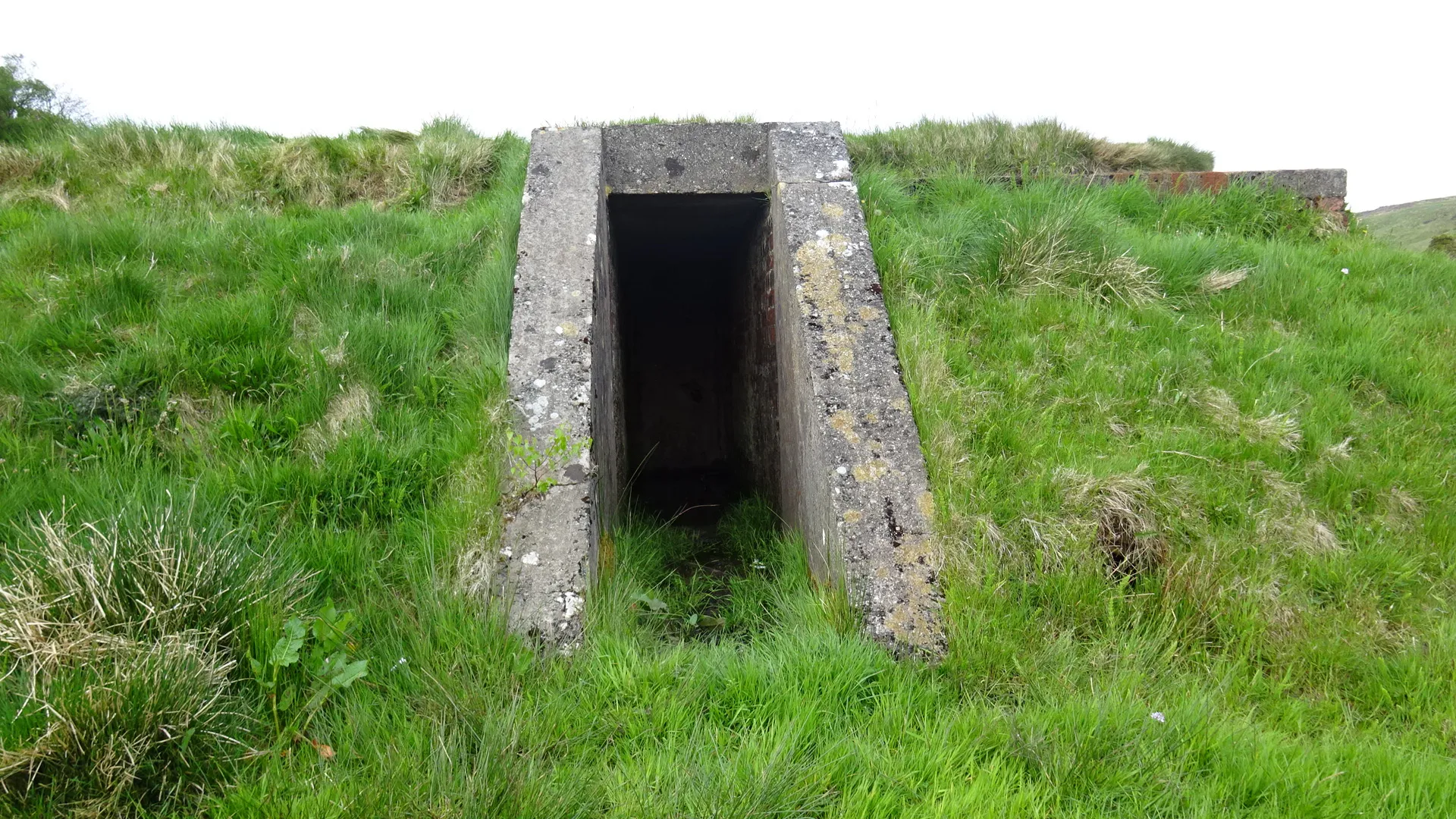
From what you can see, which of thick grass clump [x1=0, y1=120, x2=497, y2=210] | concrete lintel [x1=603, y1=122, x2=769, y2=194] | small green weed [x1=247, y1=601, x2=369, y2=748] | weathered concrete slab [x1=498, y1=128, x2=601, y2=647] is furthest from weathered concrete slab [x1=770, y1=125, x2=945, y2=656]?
thick grass clump [x1=0, y1=120, x2=497, y2=210]

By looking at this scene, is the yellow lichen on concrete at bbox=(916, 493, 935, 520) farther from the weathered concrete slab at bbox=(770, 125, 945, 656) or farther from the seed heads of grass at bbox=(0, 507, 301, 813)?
the seed heads of grass at bbox=(0, 507, 301, 813)

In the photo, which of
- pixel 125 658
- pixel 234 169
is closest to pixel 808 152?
pixel 125 658

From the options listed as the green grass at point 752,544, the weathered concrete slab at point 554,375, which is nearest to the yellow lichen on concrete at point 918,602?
the green grass at point 752,544

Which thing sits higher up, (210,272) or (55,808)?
(210,272)

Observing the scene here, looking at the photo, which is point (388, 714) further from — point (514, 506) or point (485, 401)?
point (485, 401)

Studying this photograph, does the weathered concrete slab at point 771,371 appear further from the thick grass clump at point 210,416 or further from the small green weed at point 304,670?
the small green weed at point 304,670

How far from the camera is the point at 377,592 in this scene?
273cm

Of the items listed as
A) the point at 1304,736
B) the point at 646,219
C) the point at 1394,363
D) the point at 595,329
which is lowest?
the point at 1304,736

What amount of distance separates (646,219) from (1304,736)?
Answer: 203 inches

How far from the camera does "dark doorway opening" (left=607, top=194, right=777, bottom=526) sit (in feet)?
18.3

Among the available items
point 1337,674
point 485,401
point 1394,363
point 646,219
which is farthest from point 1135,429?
point 646,219

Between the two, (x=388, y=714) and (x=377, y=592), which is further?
(x=377, y=592)

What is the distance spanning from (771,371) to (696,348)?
13.0 ft

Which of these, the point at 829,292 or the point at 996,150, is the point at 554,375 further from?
the point at 996,150
